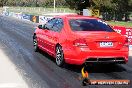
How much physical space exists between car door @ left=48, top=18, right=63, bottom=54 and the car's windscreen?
476 mm

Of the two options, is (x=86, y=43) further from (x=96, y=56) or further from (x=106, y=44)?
(x=106, y=44)

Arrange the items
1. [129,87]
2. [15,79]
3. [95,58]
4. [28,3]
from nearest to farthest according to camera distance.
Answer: [129,87], [15,79], [95,58], [28,3]

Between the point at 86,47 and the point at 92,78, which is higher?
the point at 86,47

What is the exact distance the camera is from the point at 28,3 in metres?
138

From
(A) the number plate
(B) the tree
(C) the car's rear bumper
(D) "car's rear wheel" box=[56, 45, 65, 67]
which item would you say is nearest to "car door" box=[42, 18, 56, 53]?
(D) "car's rear wheel" box=[56, 45, 65, 67]

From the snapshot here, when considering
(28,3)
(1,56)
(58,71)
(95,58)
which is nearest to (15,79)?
(58,71)

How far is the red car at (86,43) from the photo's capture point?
9.88 metres

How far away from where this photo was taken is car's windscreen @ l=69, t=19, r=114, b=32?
1068 centimetres

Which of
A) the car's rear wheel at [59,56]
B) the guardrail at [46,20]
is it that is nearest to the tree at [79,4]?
the guardrail at [46,20]

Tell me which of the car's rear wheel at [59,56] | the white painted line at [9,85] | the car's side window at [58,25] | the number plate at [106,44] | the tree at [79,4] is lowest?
the tree at [79,4]

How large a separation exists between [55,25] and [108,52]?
2.54 m

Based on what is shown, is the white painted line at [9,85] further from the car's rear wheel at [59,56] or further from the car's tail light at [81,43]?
the car's rear wheel at [59,56]

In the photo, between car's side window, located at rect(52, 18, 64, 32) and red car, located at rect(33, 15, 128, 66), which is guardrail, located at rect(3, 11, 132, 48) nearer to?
red car, located at rect(33, 15, 128, 66)

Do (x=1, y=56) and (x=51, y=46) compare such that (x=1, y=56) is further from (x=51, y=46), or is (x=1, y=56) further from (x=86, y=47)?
(x=86, y=47)
